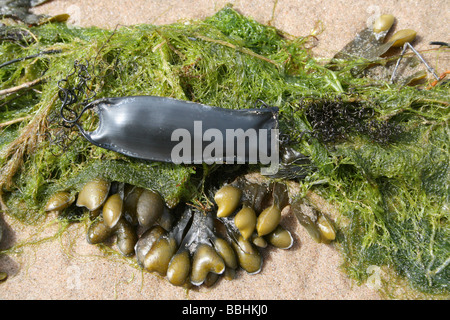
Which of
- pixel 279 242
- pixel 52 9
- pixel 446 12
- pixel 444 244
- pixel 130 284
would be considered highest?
pixel 446 12

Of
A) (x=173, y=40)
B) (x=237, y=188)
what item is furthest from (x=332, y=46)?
(x=237, y=188)

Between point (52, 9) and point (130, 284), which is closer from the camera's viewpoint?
point (130, 284)

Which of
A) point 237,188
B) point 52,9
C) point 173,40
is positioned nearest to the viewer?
point 237,188

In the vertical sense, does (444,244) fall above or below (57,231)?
above

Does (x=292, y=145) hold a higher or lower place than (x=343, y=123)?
lower

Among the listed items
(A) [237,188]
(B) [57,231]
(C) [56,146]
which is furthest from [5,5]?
(A) [237,188]

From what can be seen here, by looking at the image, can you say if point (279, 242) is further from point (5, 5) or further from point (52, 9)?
point (5, 5)
